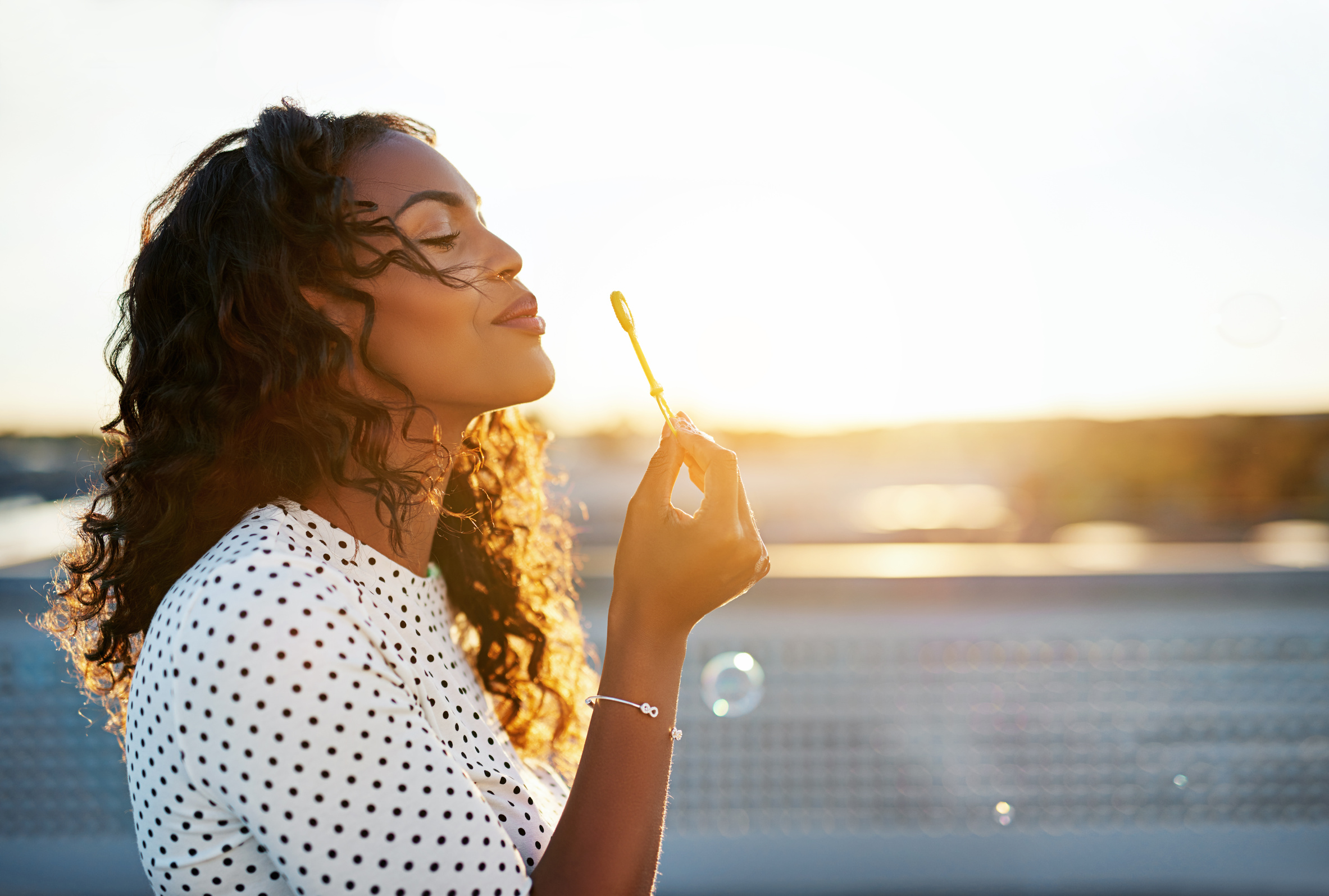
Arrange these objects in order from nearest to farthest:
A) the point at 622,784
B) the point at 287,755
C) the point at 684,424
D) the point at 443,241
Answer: the point at 287,755, the point at 622,784, the point at 443,241, the point at 684,424

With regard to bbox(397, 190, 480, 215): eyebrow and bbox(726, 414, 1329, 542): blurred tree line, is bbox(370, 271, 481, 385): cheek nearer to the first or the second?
bbox(397, 190, 480, 215): eyebrow

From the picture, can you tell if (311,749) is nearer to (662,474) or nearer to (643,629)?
(643,629)

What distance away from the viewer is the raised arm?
68cm

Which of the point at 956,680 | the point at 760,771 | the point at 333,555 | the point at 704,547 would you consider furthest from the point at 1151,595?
the point at 333,555

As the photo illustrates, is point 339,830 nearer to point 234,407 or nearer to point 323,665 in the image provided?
point 323,665

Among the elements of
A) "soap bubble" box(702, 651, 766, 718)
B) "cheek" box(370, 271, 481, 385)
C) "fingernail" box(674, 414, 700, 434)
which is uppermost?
"cheek" box(370, 271, 481, 385)

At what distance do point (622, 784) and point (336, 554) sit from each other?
32 cm

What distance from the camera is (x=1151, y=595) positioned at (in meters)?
2.52

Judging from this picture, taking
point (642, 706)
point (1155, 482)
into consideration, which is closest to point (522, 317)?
point (642, 706)

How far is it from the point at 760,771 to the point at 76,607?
1.58m

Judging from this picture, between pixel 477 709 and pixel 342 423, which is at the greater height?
pixel 342 423

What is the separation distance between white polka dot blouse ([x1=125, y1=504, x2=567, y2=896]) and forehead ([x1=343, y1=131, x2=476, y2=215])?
13.3 inches

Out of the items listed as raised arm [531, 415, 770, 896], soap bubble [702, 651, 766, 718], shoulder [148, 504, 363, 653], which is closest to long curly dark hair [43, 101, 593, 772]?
shoulder [148, 504, 363, 653]

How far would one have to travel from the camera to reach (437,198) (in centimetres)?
82
